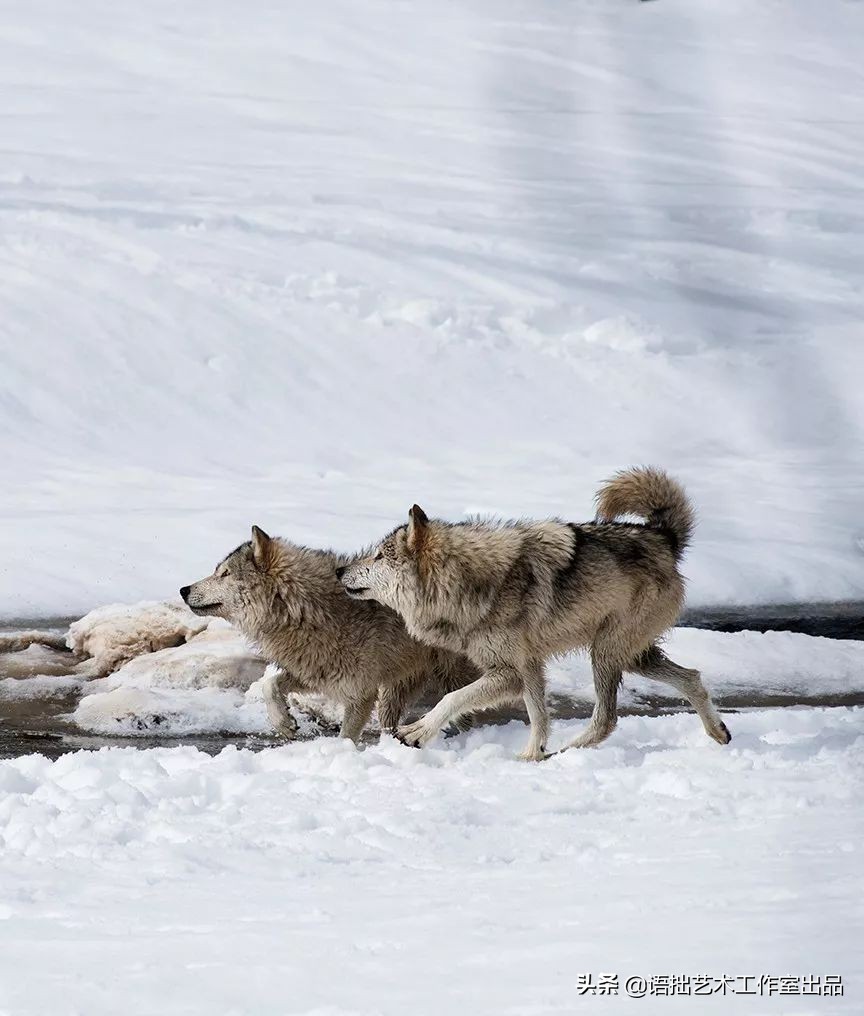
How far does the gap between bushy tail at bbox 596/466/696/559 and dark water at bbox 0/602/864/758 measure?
203 centimetres

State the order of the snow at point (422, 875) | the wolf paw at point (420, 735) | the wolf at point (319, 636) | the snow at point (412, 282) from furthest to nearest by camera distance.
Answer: the wolf at point (319, 636) → the wolf paw at point (420, 735) → the snow at point (422, 875) → the snow at point (412, 282)

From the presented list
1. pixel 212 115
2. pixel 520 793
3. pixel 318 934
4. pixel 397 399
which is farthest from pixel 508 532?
pixel 397 399

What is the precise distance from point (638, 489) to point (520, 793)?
202 cm

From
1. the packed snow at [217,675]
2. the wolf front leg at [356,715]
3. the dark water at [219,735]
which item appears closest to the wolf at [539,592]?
the wolf front leg at [356,715]

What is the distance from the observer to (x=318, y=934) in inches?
134

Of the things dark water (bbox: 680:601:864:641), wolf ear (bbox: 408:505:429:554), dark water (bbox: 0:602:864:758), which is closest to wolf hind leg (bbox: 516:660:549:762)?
wolf ear (bbox: 408:505:429:554)

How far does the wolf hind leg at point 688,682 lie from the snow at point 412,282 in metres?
1.27

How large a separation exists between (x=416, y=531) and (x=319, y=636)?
0.78 metres

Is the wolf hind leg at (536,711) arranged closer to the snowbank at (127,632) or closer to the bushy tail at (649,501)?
the bushy tail at (649,501)

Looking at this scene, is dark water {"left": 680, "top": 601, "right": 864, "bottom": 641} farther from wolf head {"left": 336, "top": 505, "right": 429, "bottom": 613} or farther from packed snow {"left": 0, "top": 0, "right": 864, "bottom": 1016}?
wolf head {"left": 336, "top": 505, "right": 429, "bottom": 613}

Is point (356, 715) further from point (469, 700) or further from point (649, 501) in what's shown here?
point (649, 501)

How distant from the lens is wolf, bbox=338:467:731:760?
6.50 metres

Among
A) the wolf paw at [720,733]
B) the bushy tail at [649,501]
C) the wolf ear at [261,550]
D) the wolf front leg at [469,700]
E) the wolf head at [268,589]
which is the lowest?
the wolf paw at [720,733]

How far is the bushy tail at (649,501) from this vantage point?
6.68 metres
